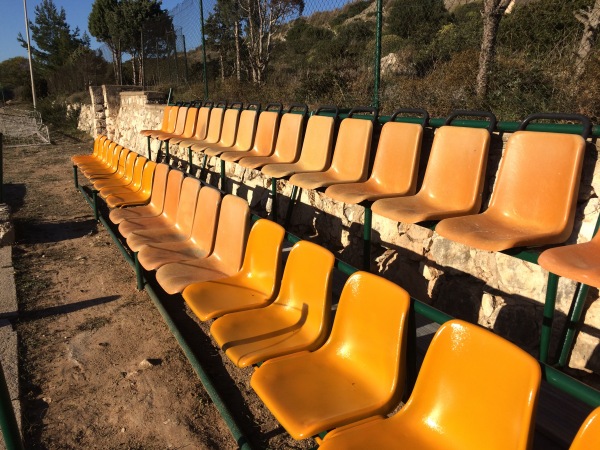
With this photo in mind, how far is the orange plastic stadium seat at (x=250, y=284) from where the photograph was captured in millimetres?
2193

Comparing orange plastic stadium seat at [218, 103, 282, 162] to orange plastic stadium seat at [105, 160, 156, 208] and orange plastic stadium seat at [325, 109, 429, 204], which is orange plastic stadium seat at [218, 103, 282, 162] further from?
orange plastic stadium seat at [325, 109, 429, 204]

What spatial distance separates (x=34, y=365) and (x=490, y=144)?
2.90 m

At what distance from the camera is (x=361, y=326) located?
5.52ft

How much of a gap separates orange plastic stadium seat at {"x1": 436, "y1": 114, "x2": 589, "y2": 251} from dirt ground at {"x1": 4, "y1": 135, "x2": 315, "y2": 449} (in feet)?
4.02

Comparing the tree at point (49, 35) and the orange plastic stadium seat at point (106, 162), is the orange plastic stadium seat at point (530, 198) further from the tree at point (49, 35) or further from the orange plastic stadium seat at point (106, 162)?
the tree at point (49, 35)

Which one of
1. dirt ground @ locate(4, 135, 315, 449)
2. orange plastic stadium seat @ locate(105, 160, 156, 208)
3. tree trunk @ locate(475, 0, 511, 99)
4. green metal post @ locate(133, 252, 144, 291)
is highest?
tree trunk @ locate(475, 0, 511, 99)

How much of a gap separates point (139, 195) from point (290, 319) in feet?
10.1

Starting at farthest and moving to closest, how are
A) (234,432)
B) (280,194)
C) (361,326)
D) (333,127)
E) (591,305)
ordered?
(280,194)
(333,127)
(591,305)
(234,432)
(361,326)

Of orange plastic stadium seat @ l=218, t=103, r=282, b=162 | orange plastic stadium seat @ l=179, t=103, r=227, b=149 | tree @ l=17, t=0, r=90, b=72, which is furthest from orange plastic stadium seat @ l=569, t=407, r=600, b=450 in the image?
tree @ l=17, t=0, r=90, b=72

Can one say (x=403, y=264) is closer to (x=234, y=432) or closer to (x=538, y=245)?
(x=538, y=245)

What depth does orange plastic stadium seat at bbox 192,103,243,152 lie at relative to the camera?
16.6 feet

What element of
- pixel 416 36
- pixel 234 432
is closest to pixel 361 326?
pixel 234 432

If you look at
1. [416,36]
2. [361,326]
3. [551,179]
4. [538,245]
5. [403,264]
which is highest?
[416,36]

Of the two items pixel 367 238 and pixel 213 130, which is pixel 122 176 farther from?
pixel 367 238
